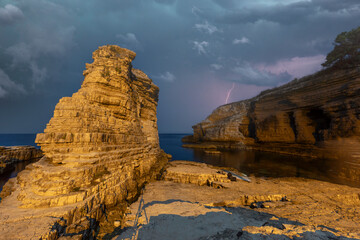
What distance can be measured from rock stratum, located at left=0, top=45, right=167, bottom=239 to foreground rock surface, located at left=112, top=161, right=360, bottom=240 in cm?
162

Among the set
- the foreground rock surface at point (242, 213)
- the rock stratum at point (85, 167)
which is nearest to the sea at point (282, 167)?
the foreground rock surface at point (242, 213)

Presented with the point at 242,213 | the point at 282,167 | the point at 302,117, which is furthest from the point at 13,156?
the point at 302,117

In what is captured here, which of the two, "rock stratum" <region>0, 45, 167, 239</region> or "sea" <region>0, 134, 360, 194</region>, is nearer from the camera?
"rock stratum" <region>0, 45, 167, 239</region>

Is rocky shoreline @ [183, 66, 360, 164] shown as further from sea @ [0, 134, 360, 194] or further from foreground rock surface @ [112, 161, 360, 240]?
foreground rock surface @ [112, 161, 360, 240]

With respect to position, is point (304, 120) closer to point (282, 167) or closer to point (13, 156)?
point (282, 167)

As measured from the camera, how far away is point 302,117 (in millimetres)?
33781

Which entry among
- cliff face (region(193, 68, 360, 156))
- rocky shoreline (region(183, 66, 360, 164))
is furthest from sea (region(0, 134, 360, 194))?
cliff face (region(193, 68, 360, 156))

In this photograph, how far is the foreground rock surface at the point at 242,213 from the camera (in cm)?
607

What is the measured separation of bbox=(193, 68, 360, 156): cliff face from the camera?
22906 millimetres

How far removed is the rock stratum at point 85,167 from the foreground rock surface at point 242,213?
1623 millimetres

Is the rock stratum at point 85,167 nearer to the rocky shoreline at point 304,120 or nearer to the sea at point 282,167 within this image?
the sea at point 282,167

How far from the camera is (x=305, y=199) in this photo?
10.0 meters

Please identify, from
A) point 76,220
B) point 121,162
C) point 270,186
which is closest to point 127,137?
point 121,162

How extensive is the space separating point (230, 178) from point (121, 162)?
1012 centimetres
